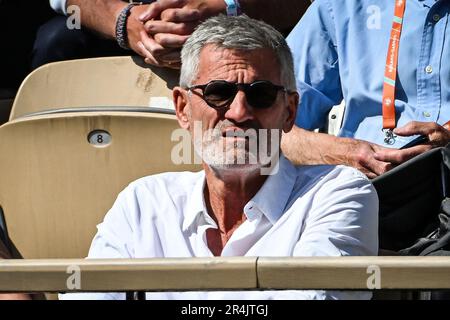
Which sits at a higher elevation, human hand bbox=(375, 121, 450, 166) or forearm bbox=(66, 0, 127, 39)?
forearm bbox=(66, 0, 127, 39)

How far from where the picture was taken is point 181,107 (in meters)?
2.70

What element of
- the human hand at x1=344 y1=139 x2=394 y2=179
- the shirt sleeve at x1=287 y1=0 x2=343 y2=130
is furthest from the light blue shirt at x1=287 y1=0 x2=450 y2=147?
the human hand at x1=344 y1=139 x2=394 y2=179

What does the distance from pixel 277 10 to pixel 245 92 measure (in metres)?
1.21

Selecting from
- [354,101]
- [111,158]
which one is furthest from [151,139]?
[354,101]

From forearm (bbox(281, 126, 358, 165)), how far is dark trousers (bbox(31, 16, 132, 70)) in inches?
40.8

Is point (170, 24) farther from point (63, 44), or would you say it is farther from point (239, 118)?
point (239, 118)

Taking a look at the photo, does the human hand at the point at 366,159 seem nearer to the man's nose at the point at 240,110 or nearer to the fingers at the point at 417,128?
the fingers at the point at 417,128

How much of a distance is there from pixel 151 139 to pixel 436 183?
77 cm

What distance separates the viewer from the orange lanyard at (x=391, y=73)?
306 cm

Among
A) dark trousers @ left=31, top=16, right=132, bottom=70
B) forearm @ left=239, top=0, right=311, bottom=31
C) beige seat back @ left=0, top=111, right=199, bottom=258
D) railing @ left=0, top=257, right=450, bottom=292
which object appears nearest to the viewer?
railing @ left=0, top=257, right=450, bottom=292

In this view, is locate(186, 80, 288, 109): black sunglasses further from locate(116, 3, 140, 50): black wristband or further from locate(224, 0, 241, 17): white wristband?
locate(116, 3, 140, 50): black wristband

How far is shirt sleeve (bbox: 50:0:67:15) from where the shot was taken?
390cm

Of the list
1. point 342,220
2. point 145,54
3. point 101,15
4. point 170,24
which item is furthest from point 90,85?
point 342,220

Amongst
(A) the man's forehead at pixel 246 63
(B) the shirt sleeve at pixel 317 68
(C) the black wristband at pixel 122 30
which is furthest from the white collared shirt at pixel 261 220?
(C) the black wristband at pixel 122 30
